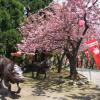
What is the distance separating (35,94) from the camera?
13.8m

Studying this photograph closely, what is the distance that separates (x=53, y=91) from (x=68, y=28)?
3998mm

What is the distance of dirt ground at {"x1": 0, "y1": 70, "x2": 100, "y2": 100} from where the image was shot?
13.2 m

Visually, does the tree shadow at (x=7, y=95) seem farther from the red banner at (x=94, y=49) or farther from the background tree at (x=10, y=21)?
the red banner at (x=94, y=49)

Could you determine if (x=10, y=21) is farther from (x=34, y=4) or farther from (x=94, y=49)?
(x=94, y=49)

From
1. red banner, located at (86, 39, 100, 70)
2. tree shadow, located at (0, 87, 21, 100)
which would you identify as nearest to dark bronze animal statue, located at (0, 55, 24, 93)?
tree shadow, located at (0, 87, 21, 100)

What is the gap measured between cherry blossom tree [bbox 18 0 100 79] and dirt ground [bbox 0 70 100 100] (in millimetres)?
Answer: 1453

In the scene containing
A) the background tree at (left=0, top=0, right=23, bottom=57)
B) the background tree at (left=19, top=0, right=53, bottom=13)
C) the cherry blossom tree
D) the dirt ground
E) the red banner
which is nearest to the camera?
the dirt ground

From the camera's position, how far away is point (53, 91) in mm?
14859


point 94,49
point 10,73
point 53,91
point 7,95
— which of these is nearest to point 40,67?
point 94,49

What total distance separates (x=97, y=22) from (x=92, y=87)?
11.0 ft

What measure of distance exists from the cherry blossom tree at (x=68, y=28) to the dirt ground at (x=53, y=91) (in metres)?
1.45

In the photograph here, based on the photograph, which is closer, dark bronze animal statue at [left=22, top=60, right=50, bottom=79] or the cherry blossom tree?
the cherry blossom tree

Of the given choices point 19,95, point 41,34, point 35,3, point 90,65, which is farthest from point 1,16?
point 90,65

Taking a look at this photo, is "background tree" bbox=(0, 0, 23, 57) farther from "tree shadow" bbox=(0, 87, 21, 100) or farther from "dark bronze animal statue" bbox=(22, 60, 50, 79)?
"tree shadow" bbox=(0, 87, 21, 100)
